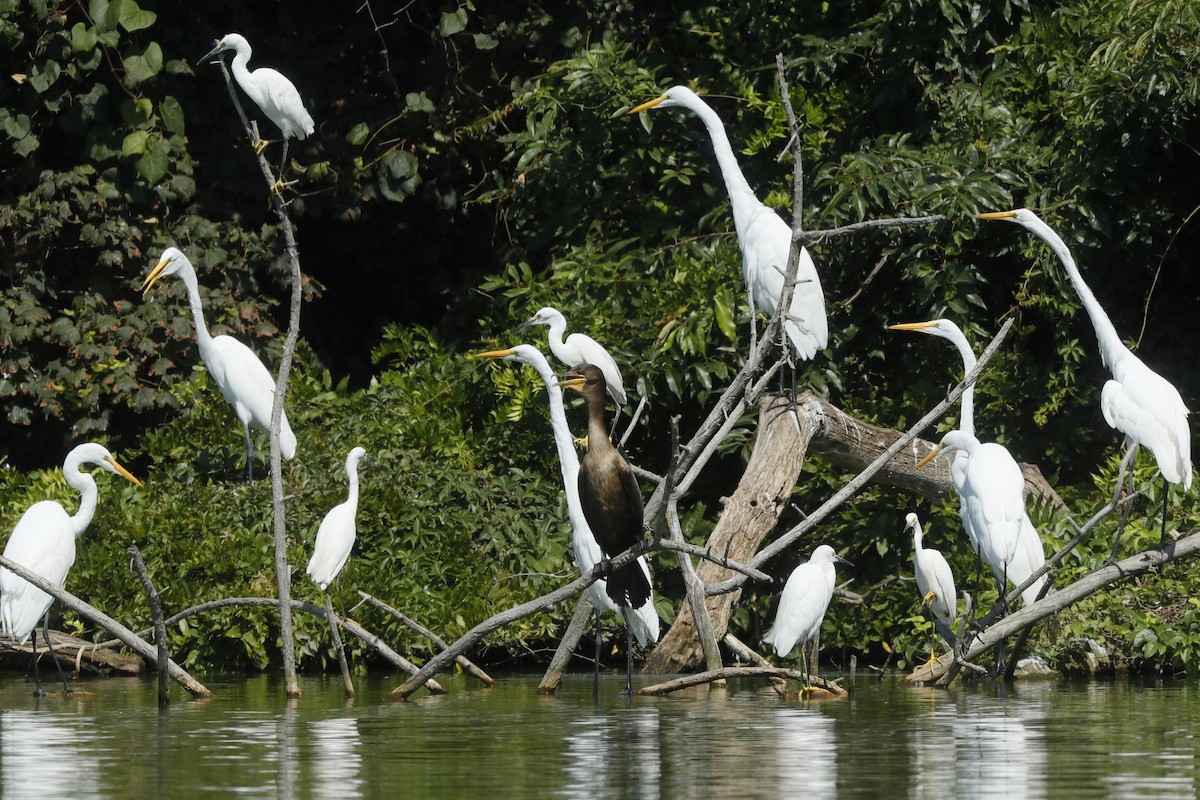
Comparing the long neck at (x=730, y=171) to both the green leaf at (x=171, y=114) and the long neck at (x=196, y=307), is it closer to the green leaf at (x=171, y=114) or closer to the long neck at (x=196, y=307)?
the long neck at (x=196, y=307)

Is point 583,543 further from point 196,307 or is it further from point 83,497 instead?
point 196,307

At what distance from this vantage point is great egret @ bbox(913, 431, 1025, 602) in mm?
8266

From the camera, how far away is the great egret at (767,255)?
356 inches

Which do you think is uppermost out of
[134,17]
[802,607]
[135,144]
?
[134,17]

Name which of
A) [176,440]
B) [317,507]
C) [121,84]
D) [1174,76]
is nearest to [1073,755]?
[1174,76]

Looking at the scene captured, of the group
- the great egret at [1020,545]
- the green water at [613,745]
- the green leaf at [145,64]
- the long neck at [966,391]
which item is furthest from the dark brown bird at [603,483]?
the green leaf at [145,64]

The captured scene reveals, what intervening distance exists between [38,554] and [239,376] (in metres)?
1.88

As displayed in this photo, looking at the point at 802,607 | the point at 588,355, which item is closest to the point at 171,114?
the point at 588,355

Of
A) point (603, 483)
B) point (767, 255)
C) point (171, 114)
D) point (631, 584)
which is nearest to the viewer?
point (603, 483)

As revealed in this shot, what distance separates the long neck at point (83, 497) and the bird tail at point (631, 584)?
325 cm

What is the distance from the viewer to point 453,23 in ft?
41.0

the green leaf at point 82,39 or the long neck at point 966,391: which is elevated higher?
the green leaf at point 82,39

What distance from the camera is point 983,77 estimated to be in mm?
11328

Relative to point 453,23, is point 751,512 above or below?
below
